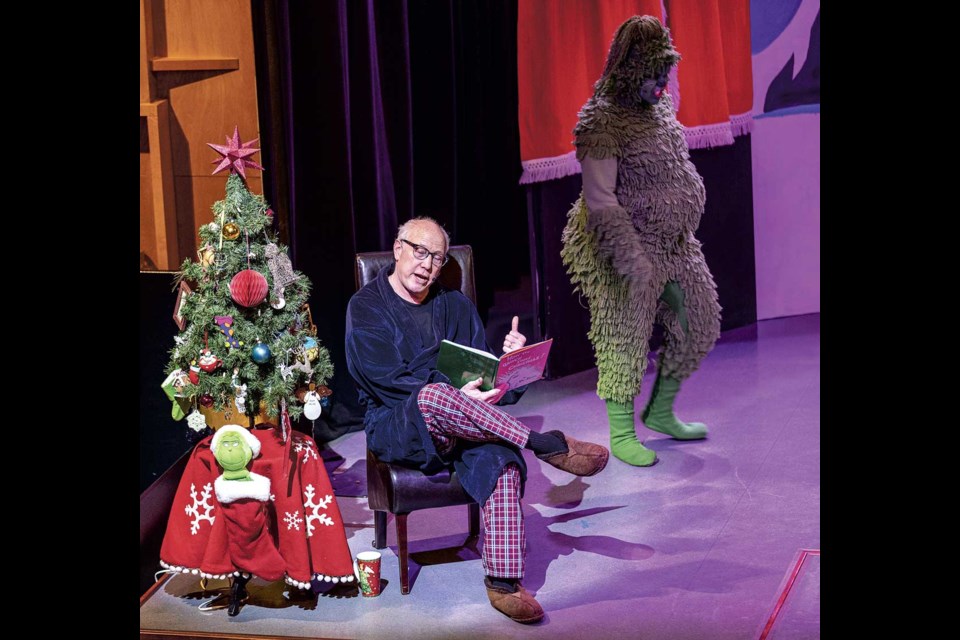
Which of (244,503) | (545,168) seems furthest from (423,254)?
(545,168)

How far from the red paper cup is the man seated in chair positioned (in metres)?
0.30

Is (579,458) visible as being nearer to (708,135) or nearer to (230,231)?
(230,231)

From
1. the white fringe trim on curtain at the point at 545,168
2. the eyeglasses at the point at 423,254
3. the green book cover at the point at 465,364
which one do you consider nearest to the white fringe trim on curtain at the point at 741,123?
the white fringe trim on curtain at the point at 545,168

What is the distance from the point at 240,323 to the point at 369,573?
2.62 ft

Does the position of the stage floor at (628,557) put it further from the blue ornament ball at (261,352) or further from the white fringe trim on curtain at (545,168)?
the white fringe trim on curtain at (545,168)

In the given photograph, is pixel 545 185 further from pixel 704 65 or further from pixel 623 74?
pixel 623 74

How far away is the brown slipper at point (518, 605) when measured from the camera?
3.00 metres

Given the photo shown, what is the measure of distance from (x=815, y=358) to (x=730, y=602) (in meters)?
2.81

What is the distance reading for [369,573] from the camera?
3193 mm

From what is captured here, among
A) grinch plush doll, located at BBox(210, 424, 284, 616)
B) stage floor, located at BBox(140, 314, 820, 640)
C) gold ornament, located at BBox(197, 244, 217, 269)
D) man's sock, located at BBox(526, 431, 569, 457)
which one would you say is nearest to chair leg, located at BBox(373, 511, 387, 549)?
stage floor, located at BBox(140, 314, 820, 640)

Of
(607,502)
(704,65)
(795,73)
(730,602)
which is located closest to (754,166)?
(795,73)

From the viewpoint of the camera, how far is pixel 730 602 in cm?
308

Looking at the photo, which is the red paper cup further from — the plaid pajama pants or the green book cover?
the green book cover

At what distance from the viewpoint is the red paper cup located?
3.19 meters
